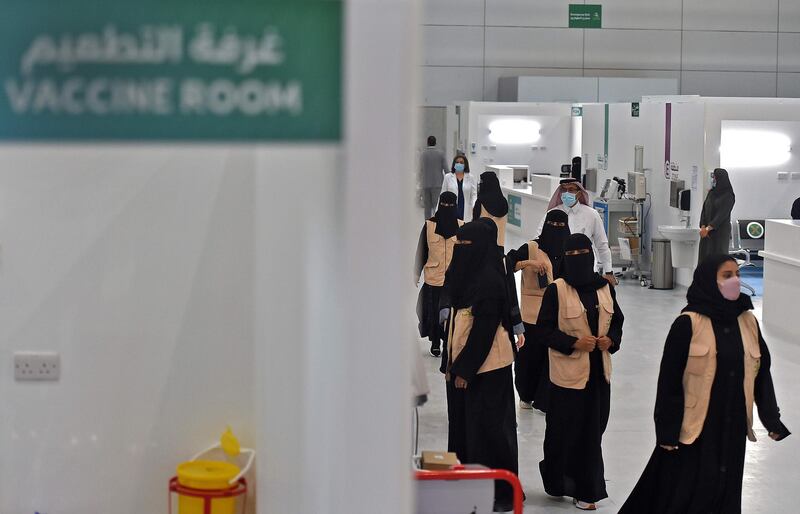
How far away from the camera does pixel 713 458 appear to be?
18.8ft

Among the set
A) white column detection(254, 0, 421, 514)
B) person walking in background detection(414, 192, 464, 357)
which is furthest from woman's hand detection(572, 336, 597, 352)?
white column detection(254, 0, 421, 514)

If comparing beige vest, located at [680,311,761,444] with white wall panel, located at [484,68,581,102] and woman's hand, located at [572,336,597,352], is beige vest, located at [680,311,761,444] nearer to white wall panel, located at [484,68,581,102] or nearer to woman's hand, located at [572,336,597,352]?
woman's hand, located at [572,336,597,352]

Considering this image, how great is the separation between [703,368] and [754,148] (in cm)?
1265

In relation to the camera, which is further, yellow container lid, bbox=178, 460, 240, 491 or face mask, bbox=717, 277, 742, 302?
face mask, bbox=717, 277, 742, 302

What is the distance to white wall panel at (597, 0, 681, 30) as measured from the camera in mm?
26328

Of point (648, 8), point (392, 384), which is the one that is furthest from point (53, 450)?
point (648, 8)

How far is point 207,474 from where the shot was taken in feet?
15.7

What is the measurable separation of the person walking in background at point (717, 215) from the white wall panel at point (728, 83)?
12653 mm

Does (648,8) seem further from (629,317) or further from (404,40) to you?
(404,40)

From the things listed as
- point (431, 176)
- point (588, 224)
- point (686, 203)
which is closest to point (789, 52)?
point (431, 176)

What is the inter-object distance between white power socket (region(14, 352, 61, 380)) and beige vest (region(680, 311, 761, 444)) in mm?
3122

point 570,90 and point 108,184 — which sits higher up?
point 570,90

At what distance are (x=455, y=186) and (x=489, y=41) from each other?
9670mm

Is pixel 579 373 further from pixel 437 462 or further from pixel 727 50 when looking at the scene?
pixel 727 50
